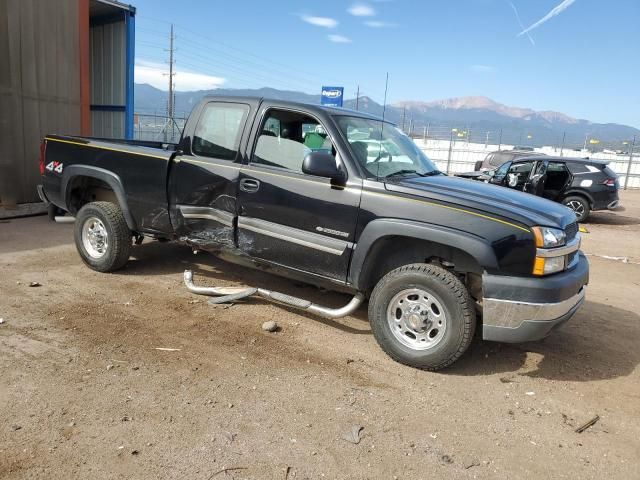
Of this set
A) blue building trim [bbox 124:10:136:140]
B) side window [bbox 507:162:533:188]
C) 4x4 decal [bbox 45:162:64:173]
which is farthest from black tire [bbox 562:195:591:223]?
4x4 decal [bbox 45:162:64:173]

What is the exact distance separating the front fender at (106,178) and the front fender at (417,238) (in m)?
2.69

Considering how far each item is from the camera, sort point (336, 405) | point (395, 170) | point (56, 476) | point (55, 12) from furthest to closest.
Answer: point (55, 12) → point (395, 170) → point (336, 405) → point (56, 476)

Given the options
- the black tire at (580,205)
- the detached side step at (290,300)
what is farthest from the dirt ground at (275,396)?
the black tire at (580,205)

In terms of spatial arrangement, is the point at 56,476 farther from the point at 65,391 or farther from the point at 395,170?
the point at 395,170

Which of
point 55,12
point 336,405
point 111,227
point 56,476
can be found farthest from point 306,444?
point 55,12

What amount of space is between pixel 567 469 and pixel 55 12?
11.0 meters

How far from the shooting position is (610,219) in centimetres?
1371

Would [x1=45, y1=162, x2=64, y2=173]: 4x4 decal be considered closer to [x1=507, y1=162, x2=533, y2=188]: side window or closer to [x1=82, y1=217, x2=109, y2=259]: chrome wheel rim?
[x1=82, y1=217, x2=109, y2=259]: chrome wheel rim

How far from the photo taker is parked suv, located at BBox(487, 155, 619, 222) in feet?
40.9

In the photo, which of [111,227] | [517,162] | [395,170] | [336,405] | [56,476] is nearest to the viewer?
[56,476]

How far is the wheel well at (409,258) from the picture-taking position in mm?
3830

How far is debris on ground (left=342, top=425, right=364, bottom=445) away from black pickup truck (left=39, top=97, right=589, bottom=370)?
93 cm

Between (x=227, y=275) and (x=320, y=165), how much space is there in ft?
8.15

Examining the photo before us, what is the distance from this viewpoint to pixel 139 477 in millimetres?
2555
